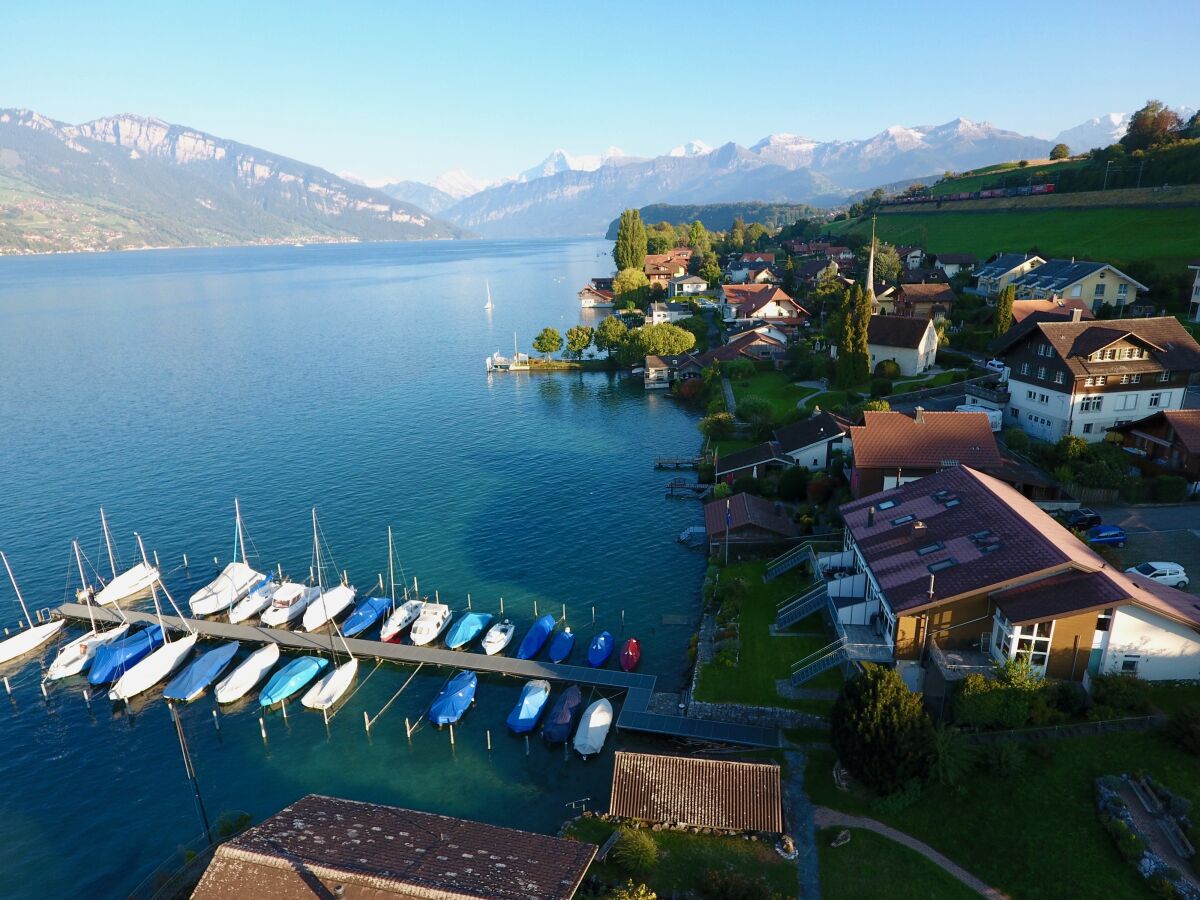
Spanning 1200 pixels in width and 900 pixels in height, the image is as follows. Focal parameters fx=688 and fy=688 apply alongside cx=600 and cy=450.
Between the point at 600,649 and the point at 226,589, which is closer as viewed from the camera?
the point at 600,649

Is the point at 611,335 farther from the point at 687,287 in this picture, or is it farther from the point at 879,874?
the point at 879,874

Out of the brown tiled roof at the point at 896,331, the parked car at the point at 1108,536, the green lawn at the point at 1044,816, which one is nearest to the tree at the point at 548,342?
Answer: the brown tiled roof at the point at 896,331

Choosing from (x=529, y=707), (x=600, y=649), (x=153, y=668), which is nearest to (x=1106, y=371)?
(x=600, y=649)

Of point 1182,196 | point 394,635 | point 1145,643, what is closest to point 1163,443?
point 1145,643

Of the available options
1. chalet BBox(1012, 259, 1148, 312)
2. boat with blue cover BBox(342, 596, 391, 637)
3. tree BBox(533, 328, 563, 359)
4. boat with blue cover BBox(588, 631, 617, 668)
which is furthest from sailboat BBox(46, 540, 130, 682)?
chalet BBox(1012, 259, 1148, 312)

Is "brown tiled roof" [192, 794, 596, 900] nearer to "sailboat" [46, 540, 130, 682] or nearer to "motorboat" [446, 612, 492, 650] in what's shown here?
"motorboat" [446, 612, 492, 650]

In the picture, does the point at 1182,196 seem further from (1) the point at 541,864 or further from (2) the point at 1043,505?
(1) the point at 541,864
